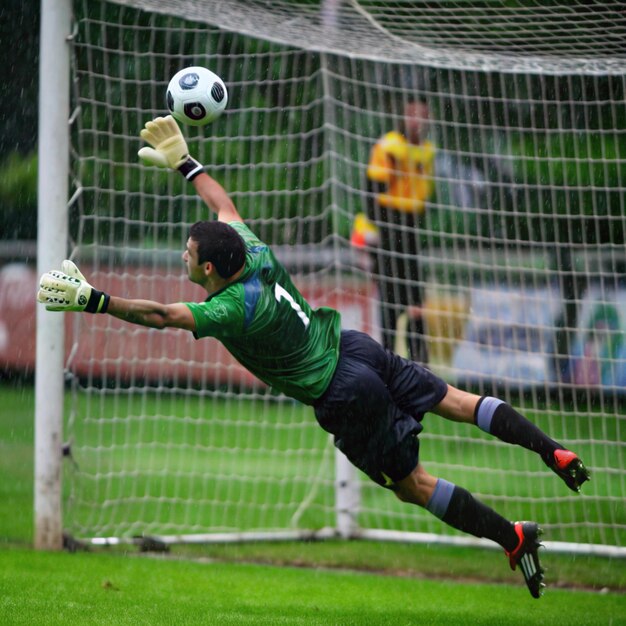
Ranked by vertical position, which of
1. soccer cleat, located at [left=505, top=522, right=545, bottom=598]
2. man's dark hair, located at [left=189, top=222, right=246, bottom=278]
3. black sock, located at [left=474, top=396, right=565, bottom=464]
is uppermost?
man's dark hair, located at [left=189, top=222, right=246, bottom=278]

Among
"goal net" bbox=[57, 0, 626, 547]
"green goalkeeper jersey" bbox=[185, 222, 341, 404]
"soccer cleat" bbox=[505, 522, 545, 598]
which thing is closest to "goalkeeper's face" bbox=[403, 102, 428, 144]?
"goal net" bbox=[57, 0, 626, 547]

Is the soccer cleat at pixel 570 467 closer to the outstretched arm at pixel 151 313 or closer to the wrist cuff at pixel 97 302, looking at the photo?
the outstretched arm at pixel 151 313

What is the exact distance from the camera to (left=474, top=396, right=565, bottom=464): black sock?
536cm

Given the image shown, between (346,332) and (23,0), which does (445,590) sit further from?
(23,0)

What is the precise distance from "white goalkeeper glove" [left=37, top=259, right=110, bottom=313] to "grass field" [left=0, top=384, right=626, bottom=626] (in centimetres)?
149

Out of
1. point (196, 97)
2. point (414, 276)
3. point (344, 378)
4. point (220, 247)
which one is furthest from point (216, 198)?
point (414, 276)

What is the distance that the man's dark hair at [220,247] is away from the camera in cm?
510

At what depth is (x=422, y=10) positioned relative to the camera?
23.2 feet

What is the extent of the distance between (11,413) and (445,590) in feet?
28.2

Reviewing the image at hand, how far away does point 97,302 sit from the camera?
14.9ft

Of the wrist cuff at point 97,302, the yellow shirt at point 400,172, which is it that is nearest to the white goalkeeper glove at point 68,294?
the wrist cuff at point 97,302

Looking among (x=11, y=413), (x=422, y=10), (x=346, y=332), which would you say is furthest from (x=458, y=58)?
(x=11, y=413)

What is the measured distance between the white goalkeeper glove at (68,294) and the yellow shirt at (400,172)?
3.89 metres

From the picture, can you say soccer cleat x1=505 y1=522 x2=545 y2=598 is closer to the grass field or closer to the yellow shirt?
the grass field
